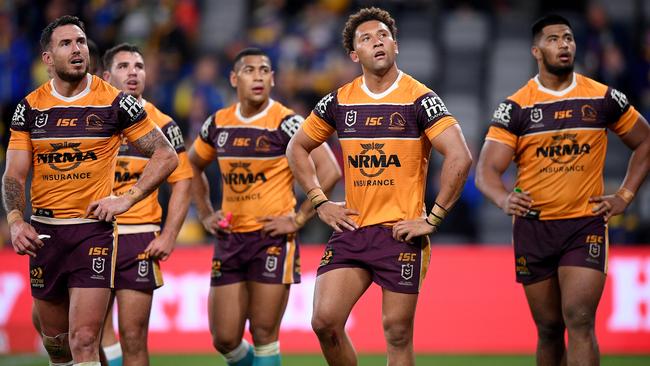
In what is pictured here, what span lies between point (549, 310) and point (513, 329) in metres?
4.47

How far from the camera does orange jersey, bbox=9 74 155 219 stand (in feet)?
25.4

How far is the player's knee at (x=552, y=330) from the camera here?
8328 millimetres

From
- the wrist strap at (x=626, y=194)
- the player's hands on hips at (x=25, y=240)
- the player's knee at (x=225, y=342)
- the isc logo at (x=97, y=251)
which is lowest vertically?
the player's knee at (x=225, y=342)

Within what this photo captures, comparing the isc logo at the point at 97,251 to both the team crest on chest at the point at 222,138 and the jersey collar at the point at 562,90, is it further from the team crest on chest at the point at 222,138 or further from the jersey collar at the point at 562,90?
the jersey collar at the point at 562,90

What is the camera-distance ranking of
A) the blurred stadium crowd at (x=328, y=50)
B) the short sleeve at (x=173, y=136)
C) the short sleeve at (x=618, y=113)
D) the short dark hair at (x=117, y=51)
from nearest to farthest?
the short sleeve at (x=618, y=113)
the short sleeve at (x=173, y=136)
the short dark hair at (x=117, y=51)
the blurred stadium crowd at (x=328, y=50)

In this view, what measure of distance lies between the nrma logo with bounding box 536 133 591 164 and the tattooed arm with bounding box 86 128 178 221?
306 centimetres

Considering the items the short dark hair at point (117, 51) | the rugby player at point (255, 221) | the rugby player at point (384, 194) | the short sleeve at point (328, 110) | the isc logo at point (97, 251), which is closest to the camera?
the rugby player at point (384, 194)

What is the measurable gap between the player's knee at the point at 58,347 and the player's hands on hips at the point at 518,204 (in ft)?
12.1

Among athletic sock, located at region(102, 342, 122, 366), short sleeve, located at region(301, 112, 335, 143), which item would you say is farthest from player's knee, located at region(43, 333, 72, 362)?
short sleeve, located at region(301, 112, 335, 143)

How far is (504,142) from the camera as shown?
8484 mm

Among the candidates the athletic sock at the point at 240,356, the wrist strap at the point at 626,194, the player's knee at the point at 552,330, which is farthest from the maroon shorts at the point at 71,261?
Answer: the wrist strap at the point at 626,194

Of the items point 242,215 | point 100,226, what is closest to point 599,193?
point 242,215

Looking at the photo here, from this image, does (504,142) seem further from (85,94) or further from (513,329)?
(513,329)

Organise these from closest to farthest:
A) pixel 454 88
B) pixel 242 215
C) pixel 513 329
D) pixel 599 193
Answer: pixel 599 193, pixel 242 215, pixel 513 329, pixel 454 88
